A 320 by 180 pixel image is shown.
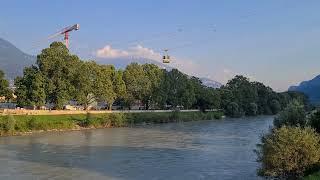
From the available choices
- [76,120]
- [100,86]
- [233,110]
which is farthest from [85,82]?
[233,110]

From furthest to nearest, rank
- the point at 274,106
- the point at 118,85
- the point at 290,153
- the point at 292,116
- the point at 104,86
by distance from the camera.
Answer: the point at 274,106, the point at 118,85, the point at 104,86, the point at 292,116, the point at 290,153

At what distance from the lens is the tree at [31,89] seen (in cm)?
9194

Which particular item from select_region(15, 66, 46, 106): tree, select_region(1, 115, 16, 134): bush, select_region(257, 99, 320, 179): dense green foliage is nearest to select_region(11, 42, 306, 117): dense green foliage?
select_region(15, 66, 46, 106): tree

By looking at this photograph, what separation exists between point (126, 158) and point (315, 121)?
19007mm

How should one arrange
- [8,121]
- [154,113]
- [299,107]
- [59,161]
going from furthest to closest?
1. [154,113]
2. [8,121]
3. [59,161]
4. [299,107]

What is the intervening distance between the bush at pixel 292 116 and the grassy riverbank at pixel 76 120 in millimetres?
45931

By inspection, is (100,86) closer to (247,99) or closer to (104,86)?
(104,86)

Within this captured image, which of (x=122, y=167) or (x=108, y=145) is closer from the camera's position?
(x=122, y=167)

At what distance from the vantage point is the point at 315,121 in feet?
134

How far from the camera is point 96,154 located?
53.0 m

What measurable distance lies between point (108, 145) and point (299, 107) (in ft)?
87.0

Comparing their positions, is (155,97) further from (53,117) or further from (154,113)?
(53,117)

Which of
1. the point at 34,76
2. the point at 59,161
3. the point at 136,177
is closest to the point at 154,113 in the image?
the point at 34,76

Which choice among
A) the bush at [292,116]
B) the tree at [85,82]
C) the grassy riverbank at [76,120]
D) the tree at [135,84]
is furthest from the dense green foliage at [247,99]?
the bush at [292,116]
